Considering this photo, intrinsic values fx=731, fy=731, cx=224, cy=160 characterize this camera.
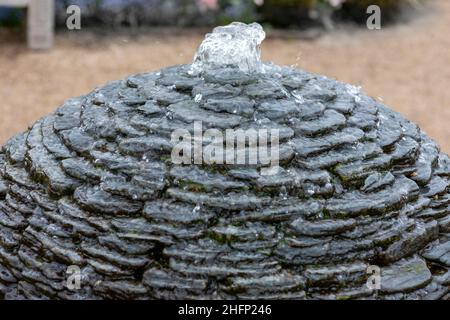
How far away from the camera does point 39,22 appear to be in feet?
24.5

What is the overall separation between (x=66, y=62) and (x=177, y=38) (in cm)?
131

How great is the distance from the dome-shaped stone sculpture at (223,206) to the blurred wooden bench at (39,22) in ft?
16.6

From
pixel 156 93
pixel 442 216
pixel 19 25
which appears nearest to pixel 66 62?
pixel 19 25

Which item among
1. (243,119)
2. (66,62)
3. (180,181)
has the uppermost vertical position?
(243,119)

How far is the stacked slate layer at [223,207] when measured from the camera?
2.21 metres

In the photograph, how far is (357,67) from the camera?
7.66 meters

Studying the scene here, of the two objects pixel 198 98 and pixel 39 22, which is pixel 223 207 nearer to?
pixel 198 98

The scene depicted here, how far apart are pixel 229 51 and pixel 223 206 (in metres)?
0.75

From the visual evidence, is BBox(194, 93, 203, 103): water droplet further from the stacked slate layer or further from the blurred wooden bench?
the blurred wooden bench

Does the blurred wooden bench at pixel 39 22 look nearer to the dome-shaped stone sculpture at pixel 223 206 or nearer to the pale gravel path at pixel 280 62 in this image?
the pale gravel path at pixel 280 62

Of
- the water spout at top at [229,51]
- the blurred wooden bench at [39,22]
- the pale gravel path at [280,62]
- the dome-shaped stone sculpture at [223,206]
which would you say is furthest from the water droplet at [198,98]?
the blurred wooden bench at [39,22]

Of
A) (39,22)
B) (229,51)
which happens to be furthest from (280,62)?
(229,51)

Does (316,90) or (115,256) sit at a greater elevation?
A: (316,90)
